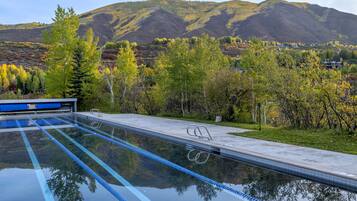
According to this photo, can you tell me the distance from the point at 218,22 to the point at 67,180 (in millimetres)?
77056

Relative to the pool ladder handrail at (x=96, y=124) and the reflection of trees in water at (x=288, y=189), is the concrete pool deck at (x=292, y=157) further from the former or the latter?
the pool ladder handrail at (x=96, y=124)

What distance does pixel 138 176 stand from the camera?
6121mm

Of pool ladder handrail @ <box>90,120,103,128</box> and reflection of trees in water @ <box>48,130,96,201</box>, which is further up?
reflection of trees in water @ <box>48,130,96,201</box>

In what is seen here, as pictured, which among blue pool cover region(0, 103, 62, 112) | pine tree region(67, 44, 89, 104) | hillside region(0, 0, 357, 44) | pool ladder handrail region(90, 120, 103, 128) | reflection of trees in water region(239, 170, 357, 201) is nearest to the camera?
reflection of trees in water region(239, 170, 357, 201)

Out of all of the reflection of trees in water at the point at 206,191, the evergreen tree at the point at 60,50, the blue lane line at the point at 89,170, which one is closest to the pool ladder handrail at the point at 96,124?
the blue lane line at the point at 89,170

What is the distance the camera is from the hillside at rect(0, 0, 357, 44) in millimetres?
66562

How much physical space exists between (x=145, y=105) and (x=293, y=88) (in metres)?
9.89

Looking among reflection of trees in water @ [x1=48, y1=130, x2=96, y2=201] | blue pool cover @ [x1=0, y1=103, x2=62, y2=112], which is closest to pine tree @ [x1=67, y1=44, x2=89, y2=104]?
blue pool cover @ [x1=0, y1=103, x2=62, y2=112]

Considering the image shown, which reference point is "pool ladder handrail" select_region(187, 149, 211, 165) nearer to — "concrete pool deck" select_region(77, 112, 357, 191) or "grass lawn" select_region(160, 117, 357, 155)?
"concrete pool deck" select_region(77, 112, 357, 191)

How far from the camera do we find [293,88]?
9.82 meters

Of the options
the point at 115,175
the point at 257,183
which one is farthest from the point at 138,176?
the point at 257,183

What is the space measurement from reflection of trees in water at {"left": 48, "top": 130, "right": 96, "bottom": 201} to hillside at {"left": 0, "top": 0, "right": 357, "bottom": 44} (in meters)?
59.9

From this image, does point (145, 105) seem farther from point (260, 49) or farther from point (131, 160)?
point (131, 160)

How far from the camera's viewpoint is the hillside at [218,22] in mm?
66562
